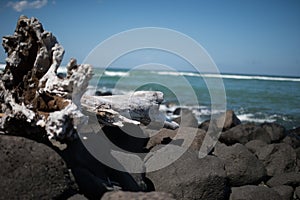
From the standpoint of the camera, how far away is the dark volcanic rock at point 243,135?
835 centimetres

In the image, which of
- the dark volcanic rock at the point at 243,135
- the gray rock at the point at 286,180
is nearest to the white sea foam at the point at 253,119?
the dark volcanic rock at the point at 243,135

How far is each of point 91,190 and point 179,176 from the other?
1345 mm

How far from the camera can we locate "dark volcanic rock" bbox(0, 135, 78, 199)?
9.88ft


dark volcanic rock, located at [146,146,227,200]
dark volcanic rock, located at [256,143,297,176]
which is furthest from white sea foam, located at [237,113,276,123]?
dark volcanic rock, located at [146,146,227,200]

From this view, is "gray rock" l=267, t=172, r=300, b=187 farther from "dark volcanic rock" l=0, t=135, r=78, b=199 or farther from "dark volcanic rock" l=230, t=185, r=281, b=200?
"dark volcanic rock" l=0, t=135, r=78, b=199

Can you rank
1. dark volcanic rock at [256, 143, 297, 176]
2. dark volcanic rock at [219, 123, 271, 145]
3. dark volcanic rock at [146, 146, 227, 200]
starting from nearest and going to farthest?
1. dark volcanic rock at [146, 146, 227, 200]
2. dark volcanic rock at [256, 143, 297, 176]
3. dark volcanic rock at [219, 123, 271, 145]

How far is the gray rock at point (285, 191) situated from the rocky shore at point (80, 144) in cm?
1

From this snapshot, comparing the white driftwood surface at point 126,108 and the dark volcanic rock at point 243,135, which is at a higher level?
the white driftwood surface at point 126,108

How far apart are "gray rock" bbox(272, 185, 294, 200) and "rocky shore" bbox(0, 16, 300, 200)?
0.05 ft

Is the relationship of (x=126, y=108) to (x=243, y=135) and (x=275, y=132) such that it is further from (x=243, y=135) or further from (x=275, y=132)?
(x=275, y=132)

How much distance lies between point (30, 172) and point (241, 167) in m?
3.44

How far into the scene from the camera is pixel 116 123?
14.3 feet

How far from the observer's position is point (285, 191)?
4.88 meters

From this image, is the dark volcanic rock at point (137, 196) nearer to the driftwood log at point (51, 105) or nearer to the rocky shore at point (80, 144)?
the rocky shore at point (80, 144)
